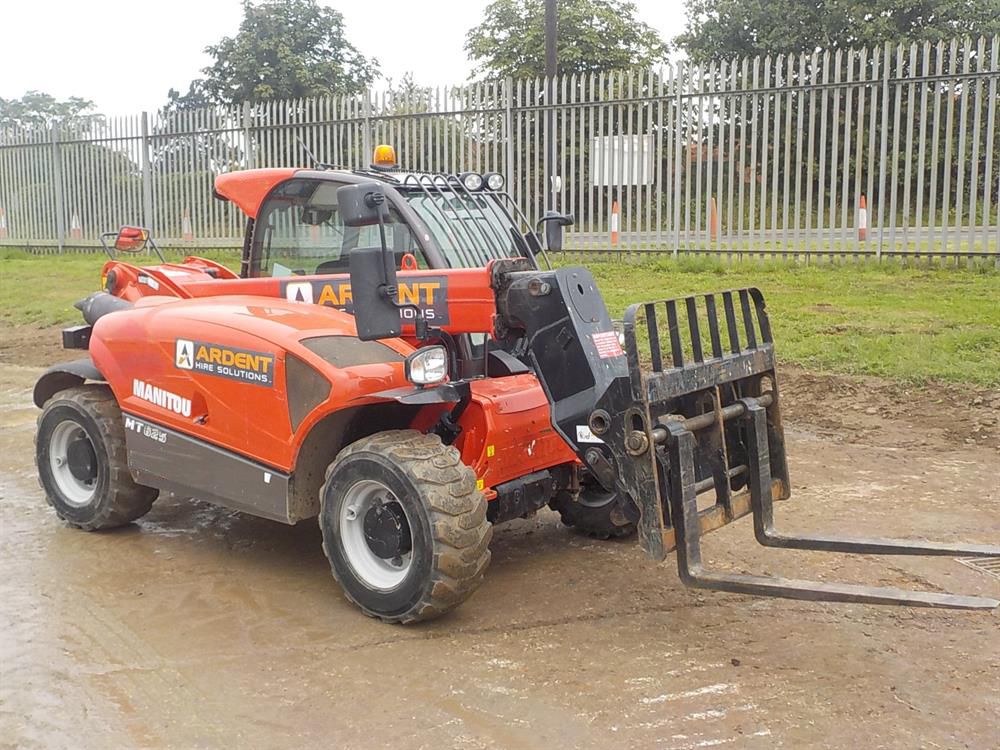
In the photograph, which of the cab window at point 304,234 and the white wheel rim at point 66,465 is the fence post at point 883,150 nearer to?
the cab window at point 304,234

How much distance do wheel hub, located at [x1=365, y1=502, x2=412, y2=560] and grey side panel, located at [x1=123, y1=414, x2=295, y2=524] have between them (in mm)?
472

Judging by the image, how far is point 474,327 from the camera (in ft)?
16.0

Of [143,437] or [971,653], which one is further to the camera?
[143,437]

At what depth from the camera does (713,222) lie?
46.4 feet

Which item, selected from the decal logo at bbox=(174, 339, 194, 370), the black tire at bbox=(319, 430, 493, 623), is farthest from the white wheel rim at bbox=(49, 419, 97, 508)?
the black tire at bbox=(319, 430, 493, 623)

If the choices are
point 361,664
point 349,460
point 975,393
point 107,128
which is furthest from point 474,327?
point 107,128

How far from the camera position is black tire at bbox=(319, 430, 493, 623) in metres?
4.43

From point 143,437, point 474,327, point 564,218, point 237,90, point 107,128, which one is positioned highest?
point 237,90

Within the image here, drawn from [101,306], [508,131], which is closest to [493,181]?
[101,306]

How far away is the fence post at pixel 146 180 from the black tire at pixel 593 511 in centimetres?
1611

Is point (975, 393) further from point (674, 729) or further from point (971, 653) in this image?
point (674, 729)

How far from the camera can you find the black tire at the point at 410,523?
14.5ft

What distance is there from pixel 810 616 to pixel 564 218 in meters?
2.78

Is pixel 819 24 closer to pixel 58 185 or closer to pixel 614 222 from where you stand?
pixel 614 222
